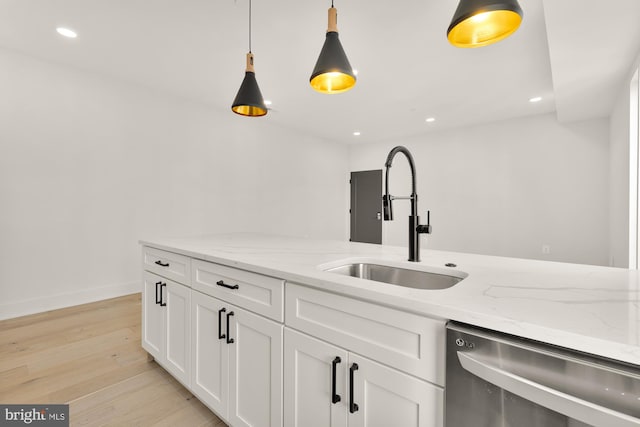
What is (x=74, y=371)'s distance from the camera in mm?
1995

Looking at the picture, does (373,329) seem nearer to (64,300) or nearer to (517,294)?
(517,294)

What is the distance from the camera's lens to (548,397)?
1.89 feet

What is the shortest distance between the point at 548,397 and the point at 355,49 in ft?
9.92

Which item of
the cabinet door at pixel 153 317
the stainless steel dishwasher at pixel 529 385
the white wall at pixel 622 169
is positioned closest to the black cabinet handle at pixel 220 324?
the cabinet door at pixel 153 317

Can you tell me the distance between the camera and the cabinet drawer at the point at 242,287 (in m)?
1.16

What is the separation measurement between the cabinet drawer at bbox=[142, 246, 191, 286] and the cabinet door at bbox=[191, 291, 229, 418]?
15 cm

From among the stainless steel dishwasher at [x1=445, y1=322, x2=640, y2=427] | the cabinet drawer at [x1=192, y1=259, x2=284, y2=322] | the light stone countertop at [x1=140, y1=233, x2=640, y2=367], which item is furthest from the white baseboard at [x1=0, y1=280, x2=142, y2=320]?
the stainless steel dishwasher at [x1=445, y1=322, x2=640, y2=427]

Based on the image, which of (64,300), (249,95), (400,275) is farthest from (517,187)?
(64,300)

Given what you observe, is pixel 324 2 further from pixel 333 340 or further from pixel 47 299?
pixel 47 299

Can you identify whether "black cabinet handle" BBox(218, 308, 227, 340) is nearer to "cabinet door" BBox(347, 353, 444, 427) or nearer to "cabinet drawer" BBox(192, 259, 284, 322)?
"cabinet drawer" BBox(192, 259, 284, 322)

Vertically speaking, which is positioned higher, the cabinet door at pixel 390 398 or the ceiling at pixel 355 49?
the ceiling at pixel 355 49

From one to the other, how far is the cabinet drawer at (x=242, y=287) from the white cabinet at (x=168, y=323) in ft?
0.57

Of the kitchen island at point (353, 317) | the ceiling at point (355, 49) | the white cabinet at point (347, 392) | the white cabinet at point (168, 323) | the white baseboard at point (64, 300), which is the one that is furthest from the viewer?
the white baseboard at point (64, 300)

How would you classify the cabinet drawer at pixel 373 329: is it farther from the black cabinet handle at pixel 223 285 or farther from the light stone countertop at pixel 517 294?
the black cabinet handle at pixel 223 285
